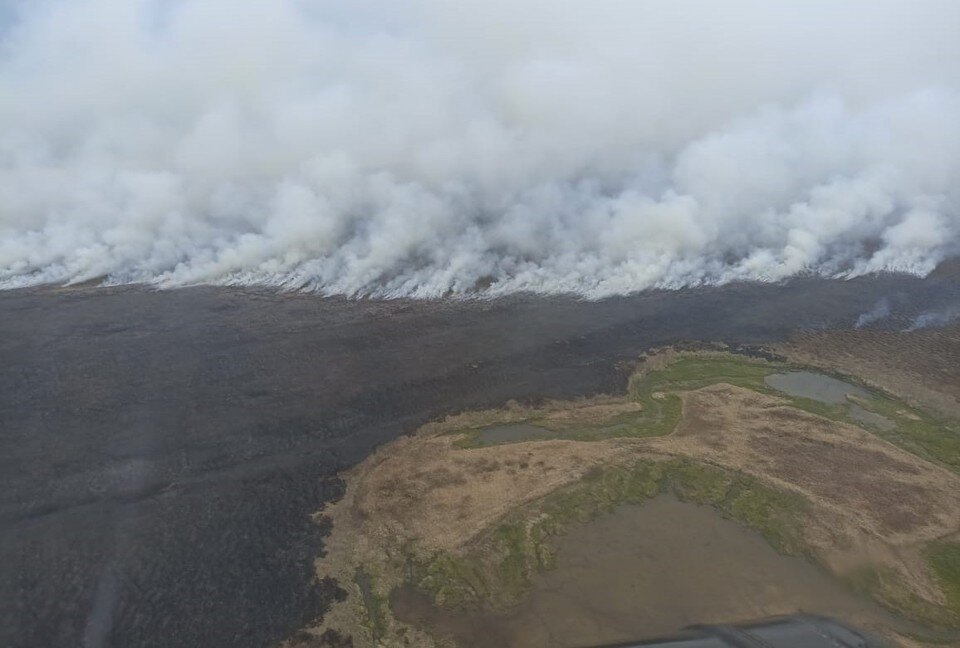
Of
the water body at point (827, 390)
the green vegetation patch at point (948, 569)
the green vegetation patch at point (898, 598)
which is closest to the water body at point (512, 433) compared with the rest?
the green vegetation patch at point (898, 598)

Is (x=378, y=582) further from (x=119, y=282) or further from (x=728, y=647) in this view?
(x=119, y=282)

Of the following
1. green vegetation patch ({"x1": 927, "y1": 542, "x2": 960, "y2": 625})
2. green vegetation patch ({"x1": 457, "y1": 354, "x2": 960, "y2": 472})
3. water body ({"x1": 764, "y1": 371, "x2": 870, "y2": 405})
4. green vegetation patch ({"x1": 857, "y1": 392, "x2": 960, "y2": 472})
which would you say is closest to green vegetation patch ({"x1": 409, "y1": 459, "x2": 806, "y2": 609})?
green vegetation patch ({"x1": 457, "y1": 354, "x2": 960, "y2": 472})

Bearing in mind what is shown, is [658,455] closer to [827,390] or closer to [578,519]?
[578,519]

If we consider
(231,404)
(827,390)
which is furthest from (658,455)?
(231,404)

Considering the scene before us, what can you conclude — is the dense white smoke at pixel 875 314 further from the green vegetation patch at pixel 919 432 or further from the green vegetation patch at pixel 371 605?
the green vegetation patch at pixel 371 605

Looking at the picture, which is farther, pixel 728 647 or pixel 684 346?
pixel 684 346

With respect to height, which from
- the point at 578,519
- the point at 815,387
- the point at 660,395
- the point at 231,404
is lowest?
the point at 815,387

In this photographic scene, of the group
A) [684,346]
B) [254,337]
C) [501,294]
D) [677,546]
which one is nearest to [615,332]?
[684,346]
